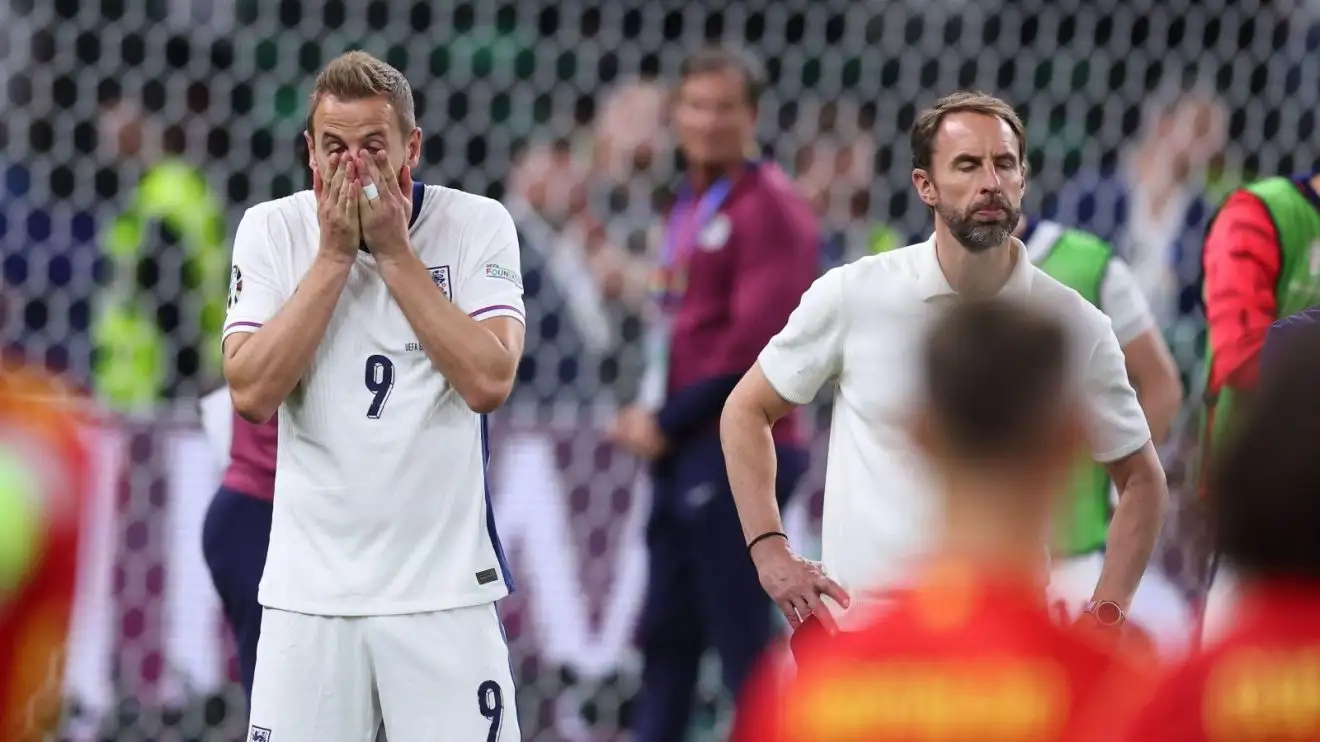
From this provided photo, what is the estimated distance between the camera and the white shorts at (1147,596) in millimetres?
3916

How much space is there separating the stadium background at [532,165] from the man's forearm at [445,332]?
229 cm

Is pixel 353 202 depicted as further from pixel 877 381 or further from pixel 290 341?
pixel 877 381

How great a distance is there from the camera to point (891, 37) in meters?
6.82

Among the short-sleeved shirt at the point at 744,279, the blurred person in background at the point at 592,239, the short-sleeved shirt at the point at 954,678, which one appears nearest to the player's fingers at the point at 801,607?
the short-sleeved shirt at the point at 744,279

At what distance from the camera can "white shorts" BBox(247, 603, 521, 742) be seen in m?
3.20

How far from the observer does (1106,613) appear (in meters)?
3.27

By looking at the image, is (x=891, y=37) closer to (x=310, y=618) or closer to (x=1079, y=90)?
(x=1079, y=90)

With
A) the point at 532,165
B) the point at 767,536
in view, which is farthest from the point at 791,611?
the point at 532,165

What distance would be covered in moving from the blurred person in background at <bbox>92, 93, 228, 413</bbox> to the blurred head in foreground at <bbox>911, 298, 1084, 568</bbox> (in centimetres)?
402

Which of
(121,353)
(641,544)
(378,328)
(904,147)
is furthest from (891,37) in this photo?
(378,328)

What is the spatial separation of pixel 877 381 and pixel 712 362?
4.29 ft

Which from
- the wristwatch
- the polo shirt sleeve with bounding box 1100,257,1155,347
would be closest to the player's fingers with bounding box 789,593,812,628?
the wristwatch

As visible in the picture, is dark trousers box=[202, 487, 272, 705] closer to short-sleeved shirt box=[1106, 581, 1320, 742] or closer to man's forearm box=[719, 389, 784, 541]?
man's forearm box=[719, 389, 784, 541]

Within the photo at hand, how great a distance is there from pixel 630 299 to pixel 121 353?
56.9 inches
